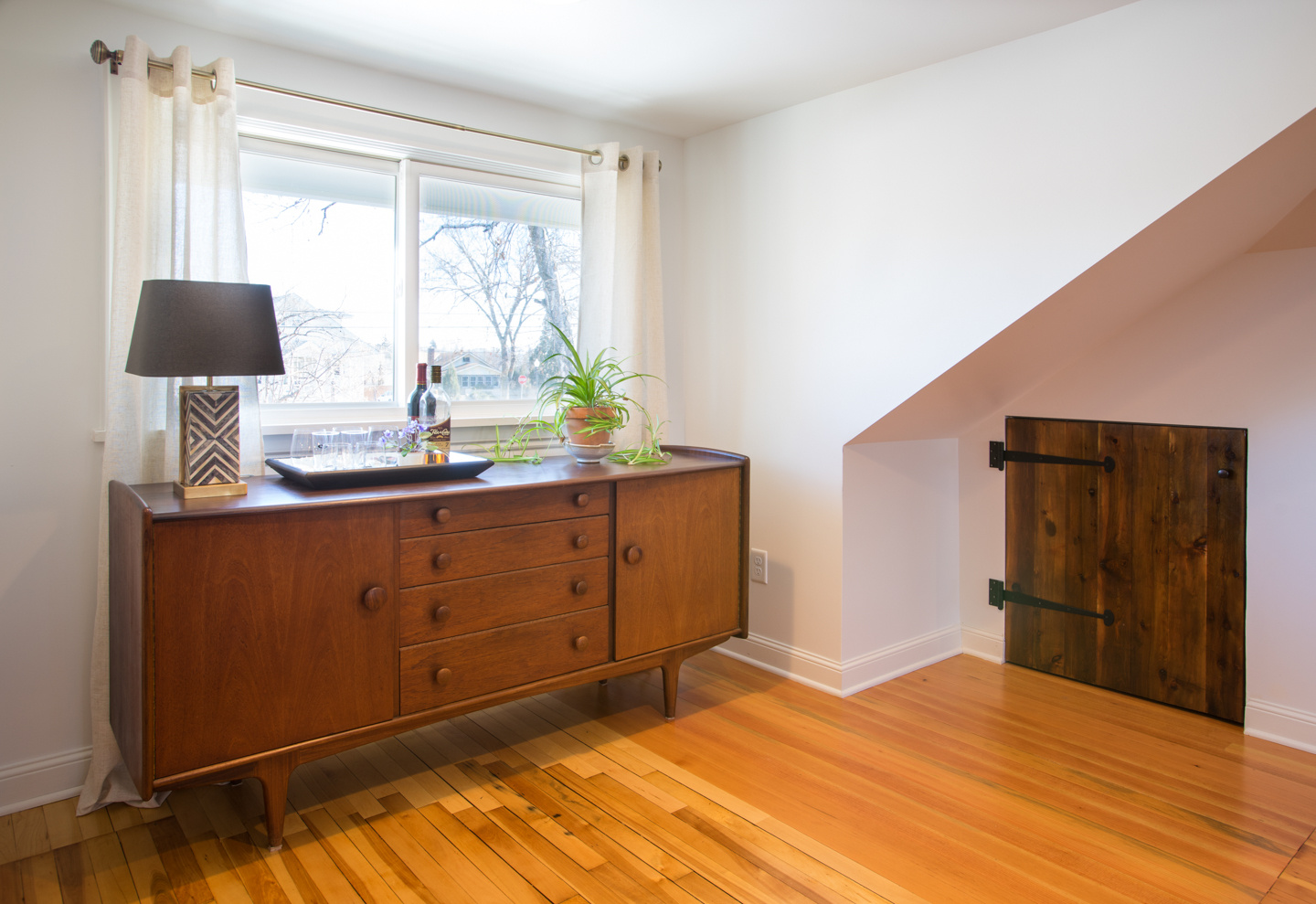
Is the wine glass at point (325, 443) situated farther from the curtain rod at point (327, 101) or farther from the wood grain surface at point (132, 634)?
the curtain rod at point (327, 101)

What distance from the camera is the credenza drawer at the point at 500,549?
80.9 inches

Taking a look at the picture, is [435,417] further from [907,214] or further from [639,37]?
[907,214]

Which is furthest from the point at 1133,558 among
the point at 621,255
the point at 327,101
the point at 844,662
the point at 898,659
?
the point at 327,101

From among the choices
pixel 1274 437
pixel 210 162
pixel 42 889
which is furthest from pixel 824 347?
pixel 42 889

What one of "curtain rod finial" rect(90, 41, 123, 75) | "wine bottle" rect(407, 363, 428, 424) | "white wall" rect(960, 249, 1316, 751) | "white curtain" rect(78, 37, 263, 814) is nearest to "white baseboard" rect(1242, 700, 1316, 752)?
"white wall" rect(960, 249, 1316, 751)

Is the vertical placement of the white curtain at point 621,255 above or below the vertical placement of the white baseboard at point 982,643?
above

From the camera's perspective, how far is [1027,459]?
3.11m

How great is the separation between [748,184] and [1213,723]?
2.42 m

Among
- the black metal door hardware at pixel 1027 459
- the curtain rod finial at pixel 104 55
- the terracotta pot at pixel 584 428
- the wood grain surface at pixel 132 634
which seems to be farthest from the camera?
the black metal door hardware at pixel 1027 459

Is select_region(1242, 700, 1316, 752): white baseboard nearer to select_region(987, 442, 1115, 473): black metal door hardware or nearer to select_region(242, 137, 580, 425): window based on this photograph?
select_region(987, 442, 1115, 473): black metal door hardware

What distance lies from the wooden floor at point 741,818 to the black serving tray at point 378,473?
83 cm

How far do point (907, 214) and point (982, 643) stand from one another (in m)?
1.71

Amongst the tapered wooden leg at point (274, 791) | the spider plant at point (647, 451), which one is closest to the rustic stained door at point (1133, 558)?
the spider plant at point (647, 451)

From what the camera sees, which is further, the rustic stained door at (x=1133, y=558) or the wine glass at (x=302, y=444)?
the rustic stained door at (x=1133, y=558)
